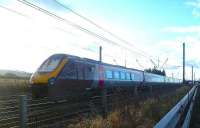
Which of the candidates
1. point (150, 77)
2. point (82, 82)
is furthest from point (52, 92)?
point (150, 77)

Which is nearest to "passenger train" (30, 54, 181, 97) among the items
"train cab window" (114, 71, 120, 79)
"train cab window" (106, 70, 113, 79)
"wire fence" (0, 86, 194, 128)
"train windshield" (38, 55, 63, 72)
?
"train windshield" (38, 55, 63, 72)

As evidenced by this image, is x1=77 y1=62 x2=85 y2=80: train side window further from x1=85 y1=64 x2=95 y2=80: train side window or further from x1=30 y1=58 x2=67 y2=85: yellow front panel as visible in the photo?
x1=30 y1=58 x2=67 y2=85: yellow front panel

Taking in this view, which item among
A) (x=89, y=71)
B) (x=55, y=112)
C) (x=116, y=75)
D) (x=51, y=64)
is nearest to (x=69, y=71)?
(x=51, y=64)

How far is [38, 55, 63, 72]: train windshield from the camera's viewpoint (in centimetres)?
2031

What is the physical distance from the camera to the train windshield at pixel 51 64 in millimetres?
20312

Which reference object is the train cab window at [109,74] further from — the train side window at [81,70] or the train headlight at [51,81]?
the train headlight at [51,81]

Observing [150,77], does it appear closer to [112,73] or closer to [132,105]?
[112,73]

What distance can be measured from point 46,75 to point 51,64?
3.77ft

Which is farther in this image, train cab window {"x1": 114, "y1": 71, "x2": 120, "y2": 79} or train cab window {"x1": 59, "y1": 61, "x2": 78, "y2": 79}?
train cab window {"x1": 114, "y1": 71, "x2": 120, "y2": 79}

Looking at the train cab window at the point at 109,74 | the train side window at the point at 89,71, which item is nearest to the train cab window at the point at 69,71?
the train side window at the point at 89,71

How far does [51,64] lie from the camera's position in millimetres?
20844

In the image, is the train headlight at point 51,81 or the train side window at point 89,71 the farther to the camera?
the train side window at point 89,71

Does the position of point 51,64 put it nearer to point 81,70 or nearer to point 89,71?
point 81,70

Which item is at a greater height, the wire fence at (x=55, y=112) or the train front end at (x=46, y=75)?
the train front end at (x=46, y=75)
